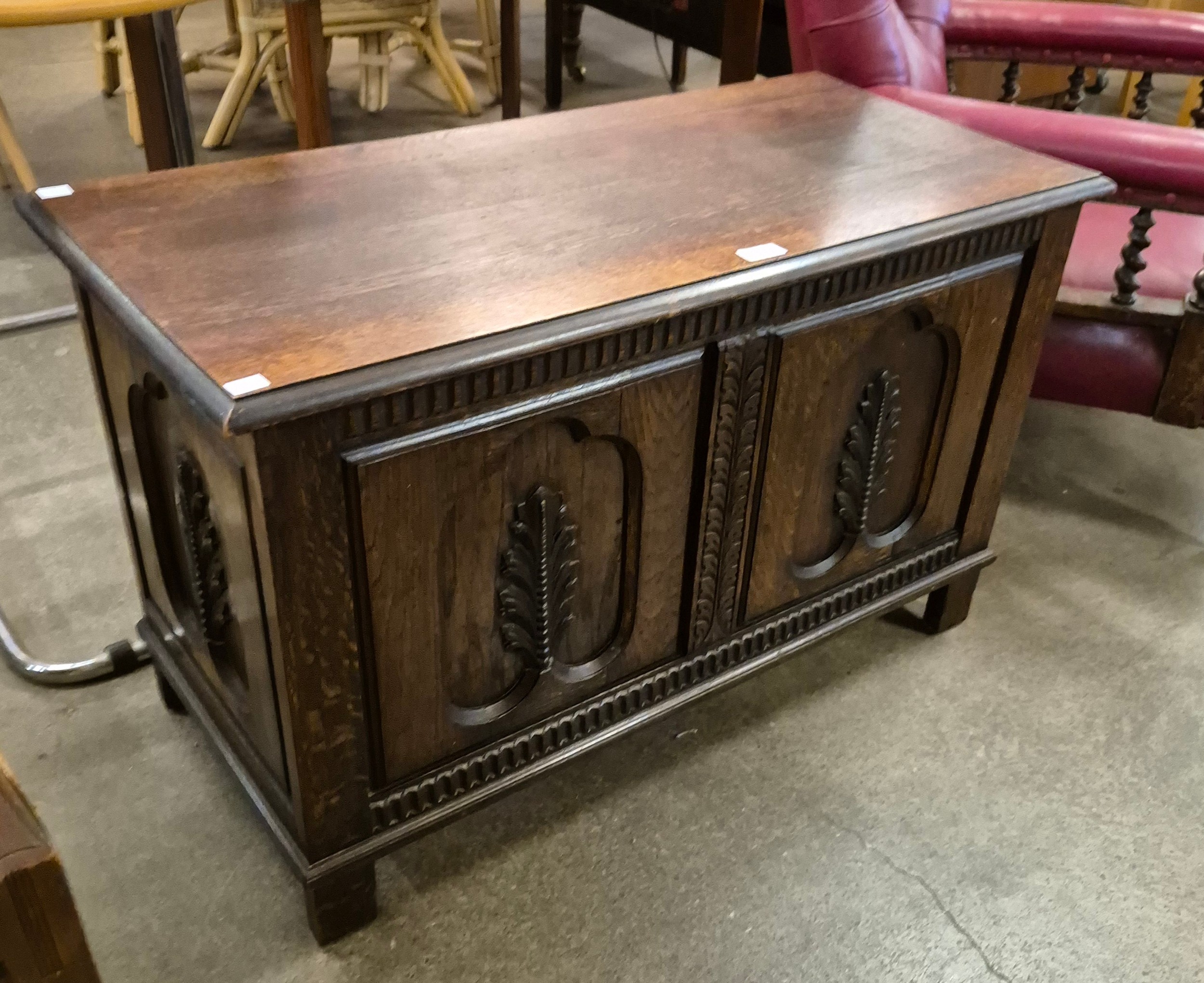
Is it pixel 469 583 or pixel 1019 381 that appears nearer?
pixel 469 583

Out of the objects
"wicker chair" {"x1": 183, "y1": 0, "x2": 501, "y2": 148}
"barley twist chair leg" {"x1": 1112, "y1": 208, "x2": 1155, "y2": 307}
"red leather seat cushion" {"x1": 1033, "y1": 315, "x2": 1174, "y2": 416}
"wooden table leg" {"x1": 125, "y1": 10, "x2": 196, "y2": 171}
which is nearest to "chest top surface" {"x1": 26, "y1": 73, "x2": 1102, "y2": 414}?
"barley twist chair leg" {"x1": 1112, "y1": 208, "x2": 1155, "y2": 307}

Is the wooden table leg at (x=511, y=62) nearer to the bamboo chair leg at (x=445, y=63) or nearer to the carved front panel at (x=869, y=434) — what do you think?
the bamboo chair leg at (x=445, y=63)

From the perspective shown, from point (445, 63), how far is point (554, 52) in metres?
0.31

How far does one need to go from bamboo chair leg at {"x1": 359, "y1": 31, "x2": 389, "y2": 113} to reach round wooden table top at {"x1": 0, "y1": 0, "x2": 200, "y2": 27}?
179 centimetres

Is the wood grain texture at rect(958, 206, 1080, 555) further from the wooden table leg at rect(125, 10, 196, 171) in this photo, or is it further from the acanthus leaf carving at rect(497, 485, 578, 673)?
the wooden table leg at rect(125, 10, 196, 171)

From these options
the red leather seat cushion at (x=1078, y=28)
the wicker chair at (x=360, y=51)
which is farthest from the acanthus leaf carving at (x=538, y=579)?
the wicker chair at (x=360, y=51)

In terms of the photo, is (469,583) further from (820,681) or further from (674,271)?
(820,681)

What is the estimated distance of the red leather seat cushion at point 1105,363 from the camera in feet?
4.89

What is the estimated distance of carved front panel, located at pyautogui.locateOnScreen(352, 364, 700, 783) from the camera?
919 millimetres

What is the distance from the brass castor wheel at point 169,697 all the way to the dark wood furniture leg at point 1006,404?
977 mm

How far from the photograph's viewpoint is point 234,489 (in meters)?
0.87

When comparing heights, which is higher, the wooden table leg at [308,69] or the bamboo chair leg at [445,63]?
the wooden table leg at [308,69]

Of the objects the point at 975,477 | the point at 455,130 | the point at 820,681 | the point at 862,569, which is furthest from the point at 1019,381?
the point at 455,130

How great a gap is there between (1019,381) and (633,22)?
2.31m
